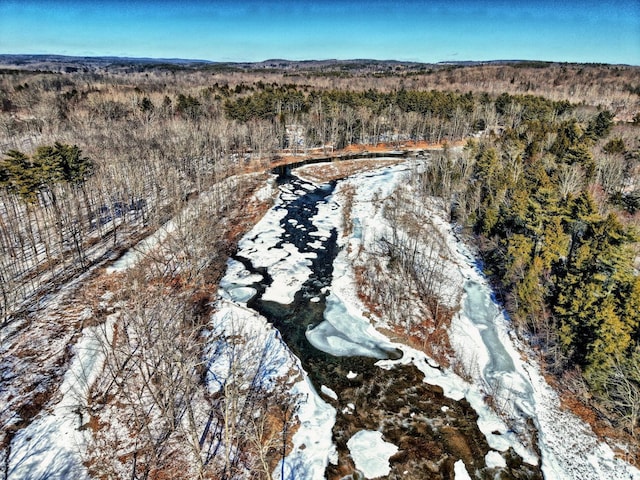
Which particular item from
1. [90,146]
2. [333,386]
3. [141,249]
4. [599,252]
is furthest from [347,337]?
[90,146]

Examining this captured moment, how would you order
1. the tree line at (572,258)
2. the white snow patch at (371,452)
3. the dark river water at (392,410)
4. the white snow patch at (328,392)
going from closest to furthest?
the white snow patch at (371,452), the dark river water at (392,410), the tree line at (572,258), the white snow patch at (328,392)

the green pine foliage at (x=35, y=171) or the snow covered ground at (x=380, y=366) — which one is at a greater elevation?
the green pine foliage at (x=35, y=171)

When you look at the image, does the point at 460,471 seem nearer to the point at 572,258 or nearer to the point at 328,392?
the point at 328,392

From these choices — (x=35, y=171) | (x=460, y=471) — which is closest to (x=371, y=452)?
(x=460, y=471)

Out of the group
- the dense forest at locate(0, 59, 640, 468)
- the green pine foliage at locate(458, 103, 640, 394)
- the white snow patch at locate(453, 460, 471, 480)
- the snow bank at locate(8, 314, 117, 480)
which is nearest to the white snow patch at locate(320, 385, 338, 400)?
the white snow patch at locate(453, 460, 471, 480)

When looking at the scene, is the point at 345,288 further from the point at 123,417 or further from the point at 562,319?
the point at 123,417

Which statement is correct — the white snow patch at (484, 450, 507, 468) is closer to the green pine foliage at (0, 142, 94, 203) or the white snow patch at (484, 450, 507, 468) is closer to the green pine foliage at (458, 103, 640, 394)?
the green pine foliage at (458, 103, 640, 394)

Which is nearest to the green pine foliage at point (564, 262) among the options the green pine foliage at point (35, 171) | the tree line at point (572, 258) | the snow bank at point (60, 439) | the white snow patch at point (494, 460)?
the tree line at point (572, 258)

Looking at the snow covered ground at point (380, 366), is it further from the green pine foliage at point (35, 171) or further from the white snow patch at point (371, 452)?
the green pine foliage at point (35, 171)

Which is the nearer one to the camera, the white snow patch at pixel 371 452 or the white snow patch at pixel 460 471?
the white snow patch at pixel 460 471
